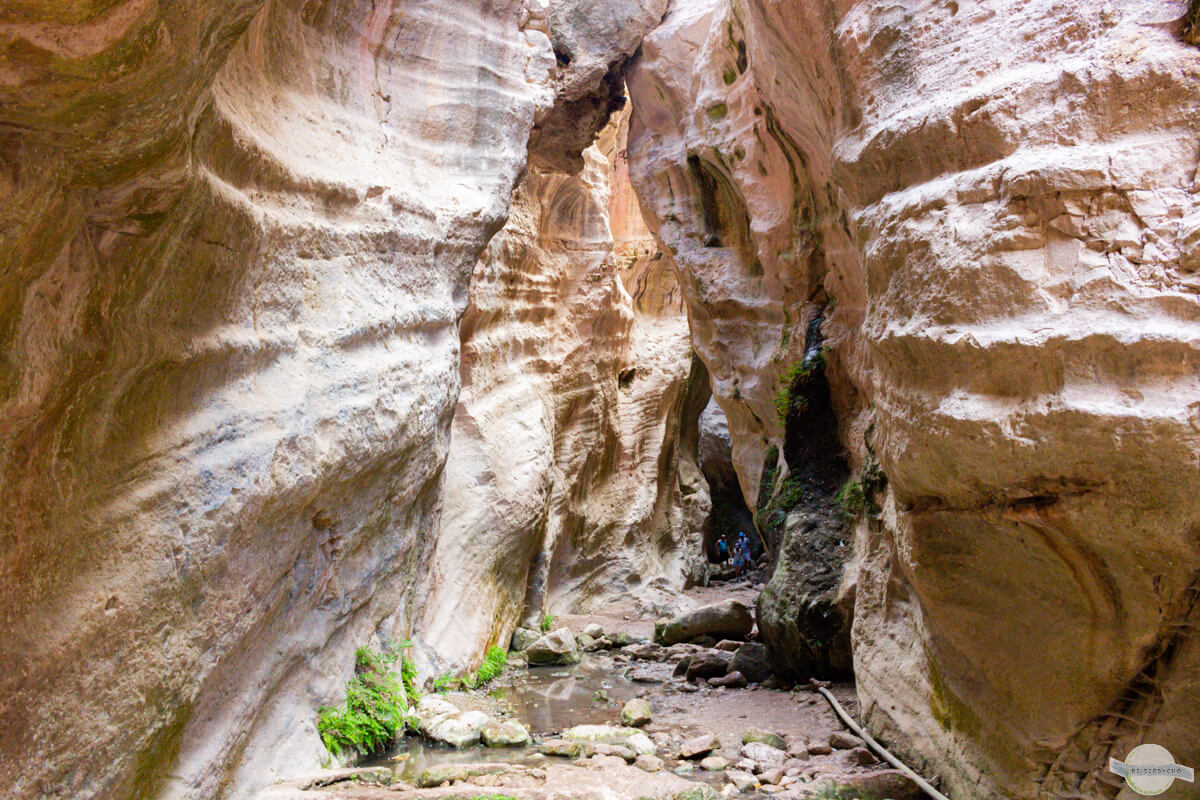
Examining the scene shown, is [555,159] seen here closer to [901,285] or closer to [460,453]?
[460,453]

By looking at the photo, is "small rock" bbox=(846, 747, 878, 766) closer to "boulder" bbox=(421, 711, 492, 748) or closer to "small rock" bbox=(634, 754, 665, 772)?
"small rock" bbox=(634, 754, 665, 772)

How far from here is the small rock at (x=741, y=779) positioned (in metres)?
4.89

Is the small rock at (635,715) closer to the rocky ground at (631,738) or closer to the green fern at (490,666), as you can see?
the rocky ground at (631,738)

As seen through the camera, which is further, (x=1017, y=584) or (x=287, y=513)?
(x=287, y=513)

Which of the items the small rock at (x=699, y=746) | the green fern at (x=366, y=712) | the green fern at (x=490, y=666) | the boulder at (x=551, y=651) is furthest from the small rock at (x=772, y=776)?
the boulder at (x=551, y=651)

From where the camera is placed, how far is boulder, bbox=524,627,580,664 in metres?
8.76

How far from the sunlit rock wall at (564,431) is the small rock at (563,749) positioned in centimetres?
181

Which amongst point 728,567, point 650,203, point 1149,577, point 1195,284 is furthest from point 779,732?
point 728,567

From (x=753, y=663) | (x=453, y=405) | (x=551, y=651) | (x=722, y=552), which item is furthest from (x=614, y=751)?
(x=722, y=552)

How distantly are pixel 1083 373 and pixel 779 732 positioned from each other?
3.83m

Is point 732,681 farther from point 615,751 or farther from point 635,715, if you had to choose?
point 615,751

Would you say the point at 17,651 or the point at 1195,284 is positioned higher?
the point at 1195,284

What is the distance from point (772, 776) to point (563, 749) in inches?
52.5

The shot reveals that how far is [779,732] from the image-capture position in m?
6.06
